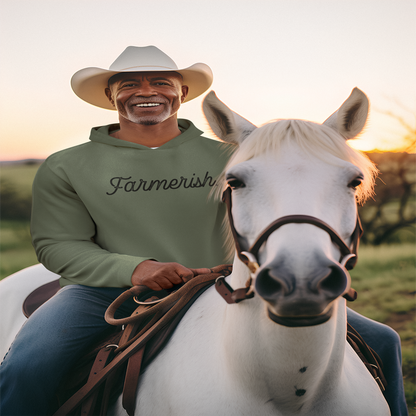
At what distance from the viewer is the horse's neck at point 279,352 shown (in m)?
1.23

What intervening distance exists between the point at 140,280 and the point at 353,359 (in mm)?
1183

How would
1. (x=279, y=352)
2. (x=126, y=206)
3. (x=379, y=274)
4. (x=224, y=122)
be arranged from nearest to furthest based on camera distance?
(x=279, y=352)
(x=224, y=122)
(x=126, y=206)
(x=379, y=274)

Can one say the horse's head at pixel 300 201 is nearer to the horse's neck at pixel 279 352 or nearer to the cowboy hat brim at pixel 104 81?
→ the horse's neck at pixel 279 352

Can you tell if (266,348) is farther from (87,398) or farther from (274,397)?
(87,398)

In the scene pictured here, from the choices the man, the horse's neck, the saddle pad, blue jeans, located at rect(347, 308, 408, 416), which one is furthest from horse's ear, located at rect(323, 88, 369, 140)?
the saddle pad

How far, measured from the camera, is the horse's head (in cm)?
99

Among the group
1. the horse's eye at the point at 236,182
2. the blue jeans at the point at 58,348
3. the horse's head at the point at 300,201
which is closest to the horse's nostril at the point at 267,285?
the horse's head at the point at 300,201

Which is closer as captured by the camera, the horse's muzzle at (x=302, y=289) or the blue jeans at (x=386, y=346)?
the horse's muzzle at (x=302, y=289)

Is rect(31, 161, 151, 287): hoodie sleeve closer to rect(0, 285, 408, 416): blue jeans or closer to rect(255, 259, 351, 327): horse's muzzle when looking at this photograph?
rect(0, 285, 408, 416): blue jeans

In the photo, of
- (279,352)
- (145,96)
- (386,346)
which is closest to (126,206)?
(145,96)

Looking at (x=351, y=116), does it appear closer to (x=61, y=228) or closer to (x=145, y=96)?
(x=145, y=96)

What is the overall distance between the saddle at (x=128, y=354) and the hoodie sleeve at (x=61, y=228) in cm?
47

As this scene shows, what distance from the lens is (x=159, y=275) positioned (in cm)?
183

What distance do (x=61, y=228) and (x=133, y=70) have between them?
1230mm
